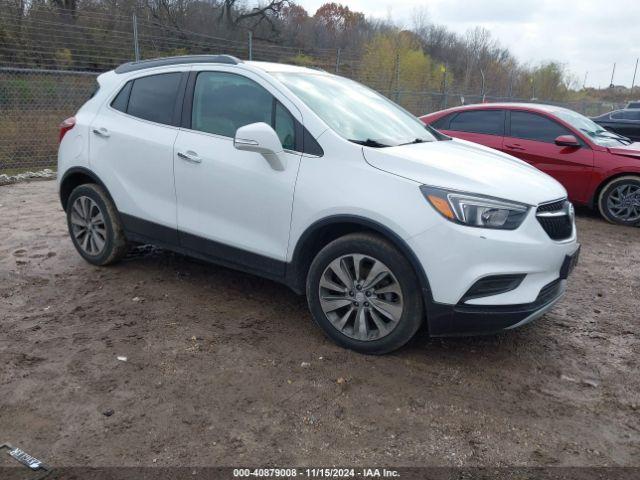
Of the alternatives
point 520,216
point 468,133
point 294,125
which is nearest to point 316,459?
point 520,216

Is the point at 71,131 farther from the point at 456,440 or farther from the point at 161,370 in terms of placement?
the point at 456,440

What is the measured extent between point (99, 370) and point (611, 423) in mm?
2890

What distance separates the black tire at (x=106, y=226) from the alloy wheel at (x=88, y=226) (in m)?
0.02

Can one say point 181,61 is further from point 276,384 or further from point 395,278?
point 276,384

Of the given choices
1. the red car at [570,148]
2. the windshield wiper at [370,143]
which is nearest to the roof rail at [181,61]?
the windshield wiper at [370,143]

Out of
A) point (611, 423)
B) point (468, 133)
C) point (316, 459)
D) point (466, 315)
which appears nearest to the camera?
point (316, 459)

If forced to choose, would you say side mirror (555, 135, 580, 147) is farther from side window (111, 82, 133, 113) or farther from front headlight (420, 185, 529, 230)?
side window (111, 82, 133, 113)

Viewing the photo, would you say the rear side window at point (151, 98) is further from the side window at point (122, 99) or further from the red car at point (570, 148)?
the red car at point (570, 148)

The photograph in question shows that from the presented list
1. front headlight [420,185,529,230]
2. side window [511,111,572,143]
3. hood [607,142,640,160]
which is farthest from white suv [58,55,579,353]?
hood [607,142,640,160]

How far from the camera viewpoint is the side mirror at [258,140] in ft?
11.3

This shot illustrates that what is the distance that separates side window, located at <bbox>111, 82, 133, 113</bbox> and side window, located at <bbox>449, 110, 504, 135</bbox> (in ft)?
16.8

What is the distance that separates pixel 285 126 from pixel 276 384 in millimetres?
1672

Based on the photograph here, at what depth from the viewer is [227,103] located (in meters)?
3.99

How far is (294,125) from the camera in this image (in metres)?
3.62
